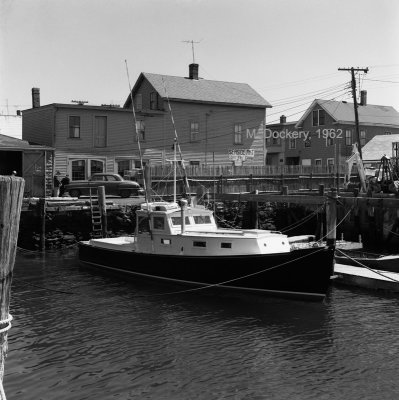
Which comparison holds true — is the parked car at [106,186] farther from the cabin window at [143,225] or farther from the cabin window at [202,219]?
the cabin window at [202,219]

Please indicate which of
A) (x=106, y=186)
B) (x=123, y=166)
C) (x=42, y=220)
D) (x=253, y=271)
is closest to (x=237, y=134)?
(x=123, y=166)

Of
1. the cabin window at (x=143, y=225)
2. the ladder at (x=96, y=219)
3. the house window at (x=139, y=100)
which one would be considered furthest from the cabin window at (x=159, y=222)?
the house window at (x=139, y=100)

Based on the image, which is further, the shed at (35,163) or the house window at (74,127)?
the house window at (74,127)

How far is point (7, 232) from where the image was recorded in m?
4.59

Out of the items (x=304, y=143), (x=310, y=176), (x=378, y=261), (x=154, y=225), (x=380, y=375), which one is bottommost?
(x=380, y=375)

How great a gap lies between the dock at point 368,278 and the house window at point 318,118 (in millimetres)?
43176

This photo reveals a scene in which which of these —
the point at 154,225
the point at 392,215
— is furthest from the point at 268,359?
the point at 392,215

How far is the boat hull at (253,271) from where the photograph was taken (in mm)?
16141

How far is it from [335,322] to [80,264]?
1232 cm

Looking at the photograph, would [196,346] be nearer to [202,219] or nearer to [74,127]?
[202,219]

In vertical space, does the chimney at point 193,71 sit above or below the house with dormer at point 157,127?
above

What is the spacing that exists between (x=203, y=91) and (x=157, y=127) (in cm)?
610

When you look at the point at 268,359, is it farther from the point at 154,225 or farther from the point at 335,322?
the point at 154,225

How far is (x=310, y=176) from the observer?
37.9m
